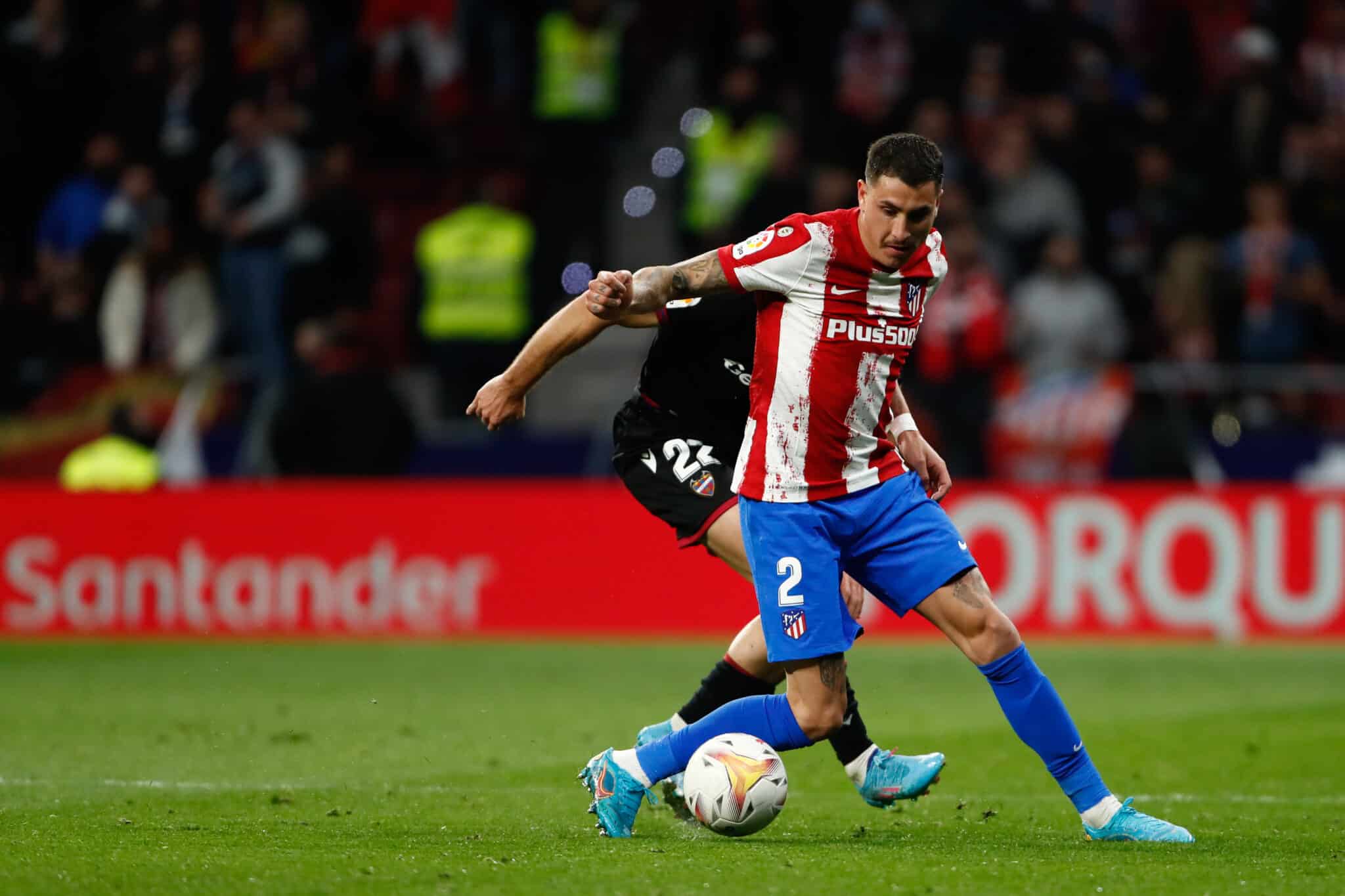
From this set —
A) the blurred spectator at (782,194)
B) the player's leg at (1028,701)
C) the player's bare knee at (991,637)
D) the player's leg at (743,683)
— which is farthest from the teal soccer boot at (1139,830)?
the blurred spectator at (782,194)

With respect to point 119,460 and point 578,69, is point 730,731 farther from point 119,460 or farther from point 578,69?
point 578,69

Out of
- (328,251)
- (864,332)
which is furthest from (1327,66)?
(864,332)

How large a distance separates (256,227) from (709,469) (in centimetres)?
961

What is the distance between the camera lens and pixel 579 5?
16.8 metres

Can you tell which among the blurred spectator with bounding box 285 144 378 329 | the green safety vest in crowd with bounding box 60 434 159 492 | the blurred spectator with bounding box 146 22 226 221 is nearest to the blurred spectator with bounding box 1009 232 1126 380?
the blurred spectator with bounding box 285 144 378 329

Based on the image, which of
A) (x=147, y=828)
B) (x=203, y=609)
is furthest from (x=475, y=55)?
(x=147, y=828)

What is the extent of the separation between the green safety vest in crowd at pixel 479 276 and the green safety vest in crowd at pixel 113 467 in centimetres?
248

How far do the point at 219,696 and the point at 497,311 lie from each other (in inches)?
214

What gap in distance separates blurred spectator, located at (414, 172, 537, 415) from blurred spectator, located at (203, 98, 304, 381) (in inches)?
46.4

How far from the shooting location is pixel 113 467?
14586 millimetres

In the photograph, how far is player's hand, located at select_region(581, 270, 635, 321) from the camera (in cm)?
583

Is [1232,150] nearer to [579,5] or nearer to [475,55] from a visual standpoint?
[579,5]

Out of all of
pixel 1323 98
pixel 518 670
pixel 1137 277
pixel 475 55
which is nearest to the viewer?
pixel 518 670

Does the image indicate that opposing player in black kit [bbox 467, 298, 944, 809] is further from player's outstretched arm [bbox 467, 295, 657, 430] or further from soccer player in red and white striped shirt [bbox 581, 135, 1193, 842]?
player's outstretched arm [bbox 467, 295, 657, 430]
